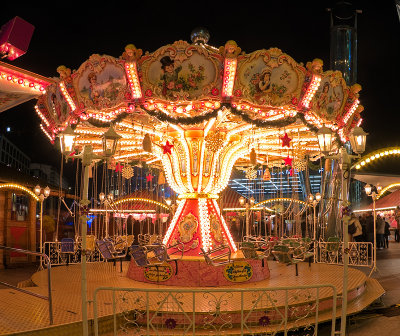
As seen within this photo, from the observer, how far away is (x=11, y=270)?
1530 cm

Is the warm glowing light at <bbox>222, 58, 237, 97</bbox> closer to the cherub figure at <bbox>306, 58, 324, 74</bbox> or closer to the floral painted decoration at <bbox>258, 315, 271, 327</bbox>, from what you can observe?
the cherub figure at <bbox>306, 58, 324, 74</bbox>

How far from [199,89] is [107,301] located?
3828mm

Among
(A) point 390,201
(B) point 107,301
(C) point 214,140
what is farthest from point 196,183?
(A) point 390,201

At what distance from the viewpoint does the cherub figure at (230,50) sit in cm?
794

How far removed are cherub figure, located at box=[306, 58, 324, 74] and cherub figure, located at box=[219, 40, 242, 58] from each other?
139 cm

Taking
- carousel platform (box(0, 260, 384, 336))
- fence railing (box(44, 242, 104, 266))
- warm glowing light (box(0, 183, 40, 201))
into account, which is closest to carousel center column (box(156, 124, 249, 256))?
carousel platform (box(0, 260, 384, 336))

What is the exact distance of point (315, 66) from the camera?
8484 millimetres

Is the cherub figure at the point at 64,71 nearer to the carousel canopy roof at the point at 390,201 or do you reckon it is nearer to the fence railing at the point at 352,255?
the fence railing at the point at 352,255

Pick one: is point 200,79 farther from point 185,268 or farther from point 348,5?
point 348,5

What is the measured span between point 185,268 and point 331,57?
13985 mm

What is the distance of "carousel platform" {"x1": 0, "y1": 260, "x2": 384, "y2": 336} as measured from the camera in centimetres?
621

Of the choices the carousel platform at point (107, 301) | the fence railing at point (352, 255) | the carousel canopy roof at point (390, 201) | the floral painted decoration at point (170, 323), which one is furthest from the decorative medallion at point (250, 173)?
the carousel canopy roof at point (390, 201)

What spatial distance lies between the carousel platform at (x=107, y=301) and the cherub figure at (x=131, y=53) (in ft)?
12.5

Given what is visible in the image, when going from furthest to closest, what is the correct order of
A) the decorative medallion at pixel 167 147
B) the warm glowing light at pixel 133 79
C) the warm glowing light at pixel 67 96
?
1. the decorative medallion at pixel 167 147
2. the warm glowing light at pixel 67 96
3. the warm glowing light at pixel 133 79
